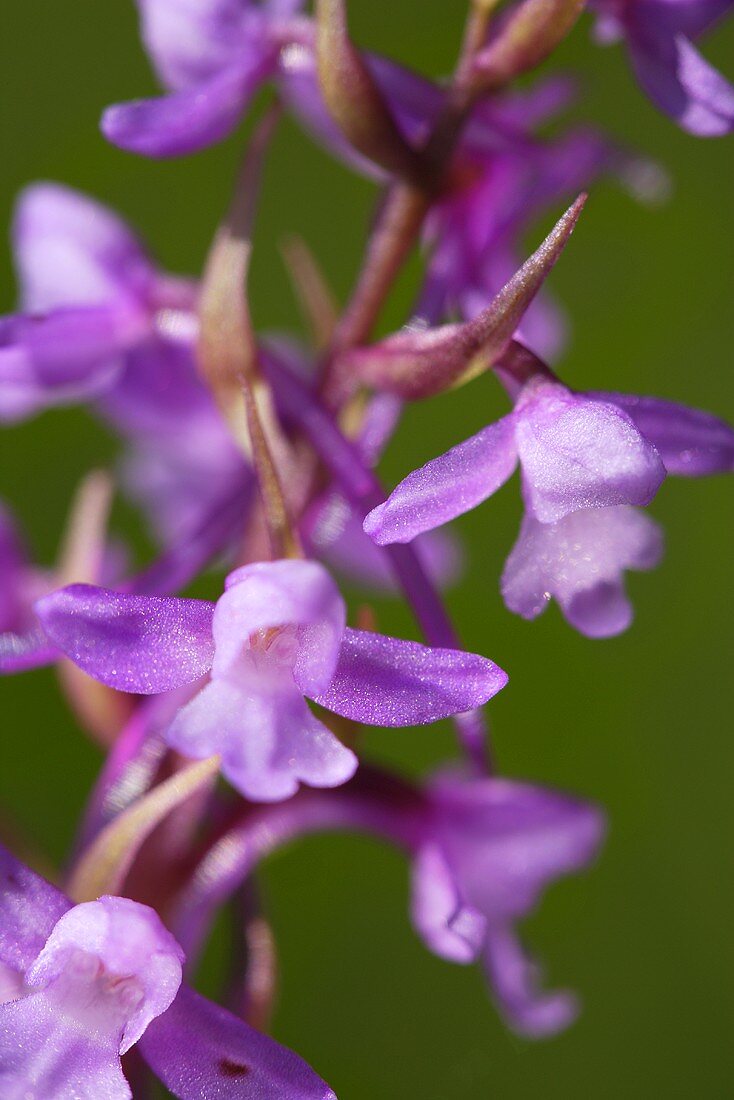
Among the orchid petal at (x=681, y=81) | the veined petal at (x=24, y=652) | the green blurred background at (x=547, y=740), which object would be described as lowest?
the green blurred background at (x=547, y=740)

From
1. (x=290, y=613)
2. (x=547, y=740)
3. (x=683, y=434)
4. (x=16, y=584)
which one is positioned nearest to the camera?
(x=290, y=613)

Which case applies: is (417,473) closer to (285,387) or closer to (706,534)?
(285,387)

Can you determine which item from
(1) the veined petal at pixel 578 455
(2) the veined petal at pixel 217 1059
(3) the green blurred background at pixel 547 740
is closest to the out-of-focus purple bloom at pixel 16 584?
(2) the veined petal at pixel 217 1059

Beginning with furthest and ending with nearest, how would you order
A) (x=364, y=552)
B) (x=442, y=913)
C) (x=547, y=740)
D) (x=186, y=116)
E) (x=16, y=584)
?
(x=547, y=740) < (x=364, y=552) < (x=16, y=584) < (x=442, y=913) < (x=186, y=116)

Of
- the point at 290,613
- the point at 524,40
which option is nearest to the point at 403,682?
the point at 290,613

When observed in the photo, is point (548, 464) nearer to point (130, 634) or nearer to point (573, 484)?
point (573, 484)

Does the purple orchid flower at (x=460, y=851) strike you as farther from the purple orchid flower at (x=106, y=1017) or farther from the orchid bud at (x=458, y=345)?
the orchid bud at (x=458, y=345)

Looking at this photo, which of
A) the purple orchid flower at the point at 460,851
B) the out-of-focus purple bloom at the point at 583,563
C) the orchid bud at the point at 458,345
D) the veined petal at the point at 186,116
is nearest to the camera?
the orchid bud at the point at 458,345
